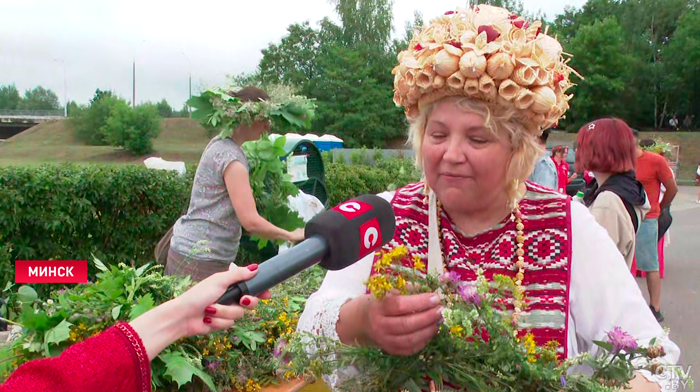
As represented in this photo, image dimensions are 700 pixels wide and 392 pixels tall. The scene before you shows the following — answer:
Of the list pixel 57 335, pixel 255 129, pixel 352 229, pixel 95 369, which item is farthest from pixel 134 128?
pixel 352 229

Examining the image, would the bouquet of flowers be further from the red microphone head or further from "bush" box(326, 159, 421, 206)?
"bush" box(326, 159, 421, 206)

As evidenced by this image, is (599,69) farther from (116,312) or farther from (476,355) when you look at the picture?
(476,355)

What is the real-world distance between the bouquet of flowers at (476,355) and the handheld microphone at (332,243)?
0.07 m

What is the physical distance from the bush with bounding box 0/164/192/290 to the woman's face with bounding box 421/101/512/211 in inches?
141

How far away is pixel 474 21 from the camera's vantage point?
157 cm

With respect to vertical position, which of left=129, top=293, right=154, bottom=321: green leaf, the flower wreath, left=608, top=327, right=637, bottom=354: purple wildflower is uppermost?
the flower wreath

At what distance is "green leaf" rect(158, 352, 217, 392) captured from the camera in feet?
6.65

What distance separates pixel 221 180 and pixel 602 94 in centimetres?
4667

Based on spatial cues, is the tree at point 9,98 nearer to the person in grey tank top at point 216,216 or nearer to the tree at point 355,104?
the tree at point 355,104

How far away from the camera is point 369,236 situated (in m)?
1.22

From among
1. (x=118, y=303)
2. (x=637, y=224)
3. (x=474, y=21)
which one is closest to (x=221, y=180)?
(x=118, y=303)

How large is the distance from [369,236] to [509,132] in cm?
57

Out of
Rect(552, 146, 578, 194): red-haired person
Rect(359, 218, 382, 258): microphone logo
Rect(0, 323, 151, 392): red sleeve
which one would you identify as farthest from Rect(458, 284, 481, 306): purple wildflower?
Rect(552, 146, 578, 194): red-haired person

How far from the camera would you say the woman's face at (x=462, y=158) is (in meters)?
1.53
